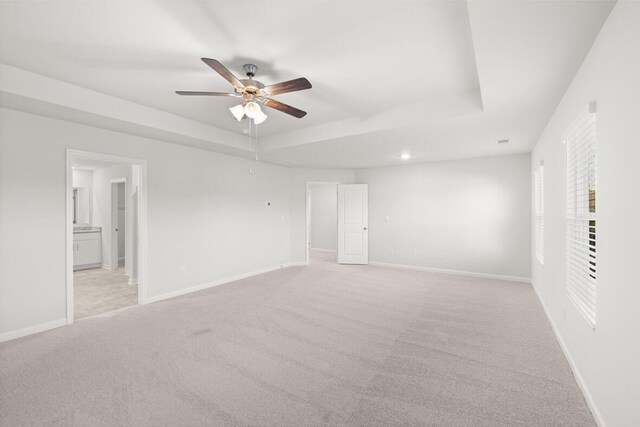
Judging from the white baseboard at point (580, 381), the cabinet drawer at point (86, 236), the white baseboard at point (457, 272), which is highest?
the cabinet drawer at point (86, 236)

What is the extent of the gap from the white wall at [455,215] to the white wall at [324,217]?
2.32 meters

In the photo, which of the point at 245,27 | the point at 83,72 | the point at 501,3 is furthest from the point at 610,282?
the point at 83,72

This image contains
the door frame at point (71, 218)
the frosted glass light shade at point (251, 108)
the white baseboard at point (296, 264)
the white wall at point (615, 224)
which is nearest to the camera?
the white wall at point (615, 224)

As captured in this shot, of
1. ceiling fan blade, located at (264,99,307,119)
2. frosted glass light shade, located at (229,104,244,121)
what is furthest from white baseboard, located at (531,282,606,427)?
frosted glass light shade, located at (229,104,244,121)

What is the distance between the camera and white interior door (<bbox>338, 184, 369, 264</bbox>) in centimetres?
712

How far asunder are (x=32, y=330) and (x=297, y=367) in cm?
303

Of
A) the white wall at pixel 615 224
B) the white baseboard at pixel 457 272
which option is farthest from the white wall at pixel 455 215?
the white wall at pixel 615 224

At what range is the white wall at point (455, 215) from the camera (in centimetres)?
537

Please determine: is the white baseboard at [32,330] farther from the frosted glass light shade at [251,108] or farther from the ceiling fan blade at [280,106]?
the ceiling fan blade at [280,106]

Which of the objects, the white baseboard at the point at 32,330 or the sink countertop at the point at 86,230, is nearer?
the white baseboard at the point at 32,330

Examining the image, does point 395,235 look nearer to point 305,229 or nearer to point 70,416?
point 305,229

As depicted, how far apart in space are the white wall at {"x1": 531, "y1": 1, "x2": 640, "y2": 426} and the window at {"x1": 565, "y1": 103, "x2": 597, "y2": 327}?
137 mm

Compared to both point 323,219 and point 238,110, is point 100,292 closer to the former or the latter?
point 238,110

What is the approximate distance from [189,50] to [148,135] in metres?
2.16
